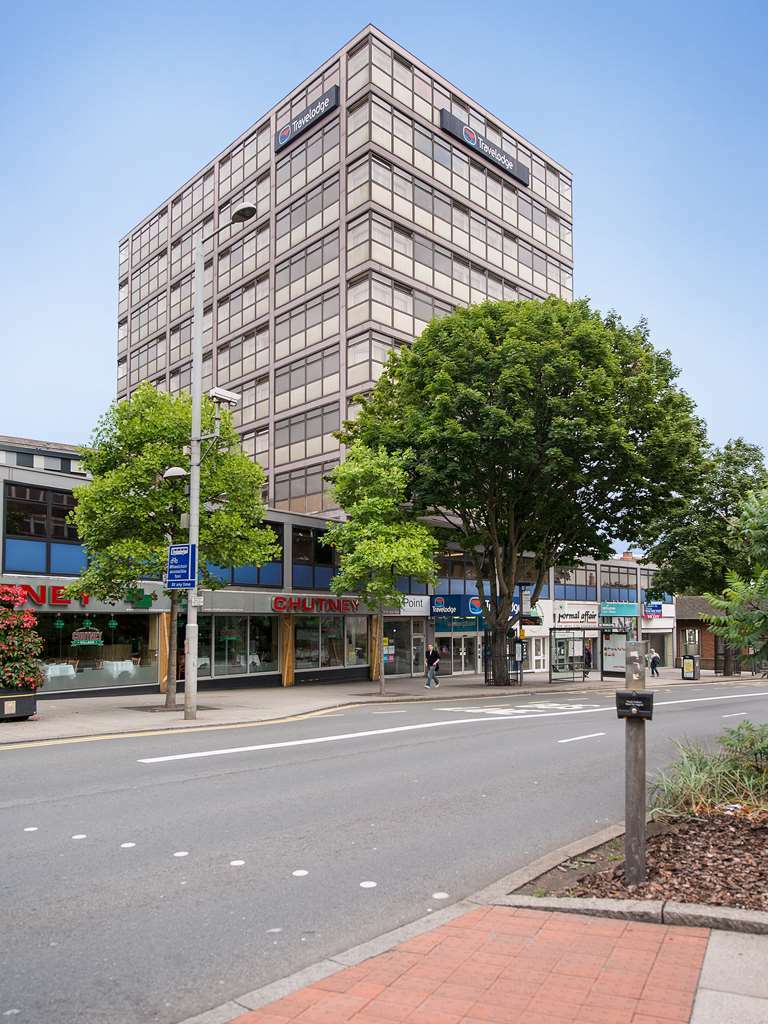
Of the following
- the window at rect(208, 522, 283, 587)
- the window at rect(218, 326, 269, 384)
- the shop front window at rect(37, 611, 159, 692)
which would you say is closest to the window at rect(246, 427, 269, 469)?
the window at rect(218, 326, 269, 384)

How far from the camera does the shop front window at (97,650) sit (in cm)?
2566

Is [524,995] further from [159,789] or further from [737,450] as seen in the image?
[737,450]

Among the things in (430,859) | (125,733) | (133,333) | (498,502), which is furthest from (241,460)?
(133,333)

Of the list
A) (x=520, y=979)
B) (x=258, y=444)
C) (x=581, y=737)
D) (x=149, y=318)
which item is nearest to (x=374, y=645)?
(x=258, y=444)

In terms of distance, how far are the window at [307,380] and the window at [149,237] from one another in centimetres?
1822

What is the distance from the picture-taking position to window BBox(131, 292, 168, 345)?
54656 millimetres

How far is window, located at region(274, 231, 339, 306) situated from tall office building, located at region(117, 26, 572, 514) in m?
0.09

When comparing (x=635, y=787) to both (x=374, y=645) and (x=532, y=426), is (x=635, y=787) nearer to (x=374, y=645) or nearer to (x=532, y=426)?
(x=532, y=426)

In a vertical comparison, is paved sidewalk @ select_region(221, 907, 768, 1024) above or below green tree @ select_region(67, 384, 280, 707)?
below

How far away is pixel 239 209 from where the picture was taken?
18.7 metres

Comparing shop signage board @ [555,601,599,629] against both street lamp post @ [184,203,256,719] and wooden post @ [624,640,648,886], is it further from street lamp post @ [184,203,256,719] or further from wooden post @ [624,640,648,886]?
wooden post @ [624,640,648,886]

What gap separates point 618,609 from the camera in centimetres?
5612

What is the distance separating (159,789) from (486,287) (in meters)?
39.3

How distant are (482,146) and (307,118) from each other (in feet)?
31.7
